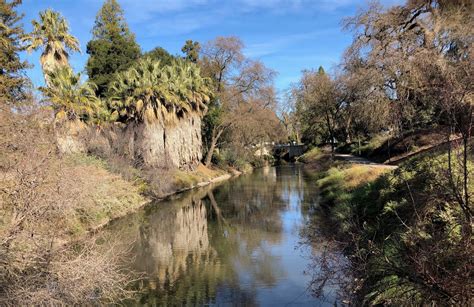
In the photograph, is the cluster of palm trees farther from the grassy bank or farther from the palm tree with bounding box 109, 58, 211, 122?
the grassy bank

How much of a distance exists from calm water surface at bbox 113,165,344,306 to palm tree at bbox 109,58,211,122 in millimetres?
8868

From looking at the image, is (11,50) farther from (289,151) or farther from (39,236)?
(289,151)

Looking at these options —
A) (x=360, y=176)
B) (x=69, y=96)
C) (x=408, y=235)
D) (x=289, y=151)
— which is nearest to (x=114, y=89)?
(x=69, y=96)

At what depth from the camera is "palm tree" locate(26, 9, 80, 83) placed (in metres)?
31.5

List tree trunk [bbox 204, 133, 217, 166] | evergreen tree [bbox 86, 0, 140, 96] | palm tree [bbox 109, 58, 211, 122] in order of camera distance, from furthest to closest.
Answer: tree trunk [bbox 204, 133, 217, 166]
evergreen tree [bbox 86, 0, 140, 96]
palm tree [bbox 109, 58, 211, 122]

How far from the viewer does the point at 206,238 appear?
19.4 metres

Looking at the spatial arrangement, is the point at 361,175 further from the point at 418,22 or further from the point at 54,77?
the point at 54,77

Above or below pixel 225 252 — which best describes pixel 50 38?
above

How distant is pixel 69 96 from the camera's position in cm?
2777

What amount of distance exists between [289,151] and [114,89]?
42.9 m

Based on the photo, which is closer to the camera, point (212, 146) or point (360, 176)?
point (360, 176)

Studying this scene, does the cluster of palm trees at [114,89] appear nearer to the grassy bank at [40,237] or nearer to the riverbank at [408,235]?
the grassy bank at [40,237]

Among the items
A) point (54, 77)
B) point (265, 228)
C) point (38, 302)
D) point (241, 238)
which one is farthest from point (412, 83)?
point (38, 302)

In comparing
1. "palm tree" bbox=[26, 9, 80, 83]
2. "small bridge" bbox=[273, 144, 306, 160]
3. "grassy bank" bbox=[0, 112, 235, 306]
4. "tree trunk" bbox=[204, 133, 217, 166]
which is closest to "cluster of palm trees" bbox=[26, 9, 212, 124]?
"palm tree" bbox=[26, 9, 80, 83]
